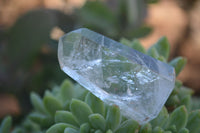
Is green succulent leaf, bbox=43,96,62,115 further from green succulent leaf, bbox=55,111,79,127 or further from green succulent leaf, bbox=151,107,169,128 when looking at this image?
green succulent leaf, bbox=151,107,169,128

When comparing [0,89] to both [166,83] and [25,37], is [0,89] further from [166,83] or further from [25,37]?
[166,83]

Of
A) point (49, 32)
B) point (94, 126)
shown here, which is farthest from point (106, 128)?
point (49, 32)

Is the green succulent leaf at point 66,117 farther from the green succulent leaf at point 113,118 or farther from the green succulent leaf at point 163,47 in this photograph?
the green succulent leaf at point 163,47

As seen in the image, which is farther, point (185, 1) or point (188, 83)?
point (185, 1)

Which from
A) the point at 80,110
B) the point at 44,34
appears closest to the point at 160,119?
the point at 80,110

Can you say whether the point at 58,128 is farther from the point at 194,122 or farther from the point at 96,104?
the point at 194,122

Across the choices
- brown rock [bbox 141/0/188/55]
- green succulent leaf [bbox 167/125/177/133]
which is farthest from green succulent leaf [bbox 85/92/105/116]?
brown rock [bbox 141/0/188/55]

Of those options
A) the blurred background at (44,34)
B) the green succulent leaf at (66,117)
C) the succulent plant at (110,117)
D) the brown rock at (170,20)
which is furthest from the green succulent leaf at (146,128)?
the brown rock at (170,20)
